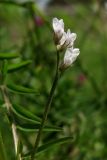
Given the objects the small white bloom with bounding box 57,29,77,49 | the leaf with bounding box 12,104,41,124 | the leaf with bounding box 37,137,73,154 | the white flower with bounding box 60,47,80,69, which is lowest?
the leaf with bounding box 37,137,73,154

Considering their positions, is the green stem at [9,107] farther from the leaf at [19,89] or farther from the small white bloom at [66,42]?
the small white bloom at [66,42]

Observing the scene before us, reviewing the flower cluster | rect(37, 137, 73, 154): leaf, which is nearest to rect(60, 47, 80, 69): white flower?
the flower cluster

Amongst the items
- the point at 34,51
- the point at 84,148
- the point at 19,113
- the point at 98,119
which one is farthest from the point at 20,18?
the point at 19,113

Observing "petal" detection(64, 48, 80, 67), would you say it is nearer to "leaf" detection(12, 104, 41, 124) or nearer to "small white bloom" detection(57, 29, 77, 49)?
"small white bloom" detection(57, 29, 77, 49)

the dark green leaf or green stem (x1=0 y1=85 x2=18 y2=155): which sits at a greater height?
the dark green leaf

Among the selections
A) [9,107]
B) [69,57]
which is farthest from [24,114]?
[69,57]

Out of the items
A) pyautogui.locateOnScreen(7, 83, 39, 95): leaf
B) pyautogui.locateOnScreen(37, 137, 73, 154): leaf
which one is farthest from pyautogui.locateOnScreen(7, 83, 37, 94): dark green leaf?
pyautogui.locateOnScreen(37, 137, 73, 154): leaf

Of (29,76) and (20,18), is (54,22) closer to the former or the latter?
(29,76)

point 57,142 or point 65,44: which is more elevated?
point 65,44

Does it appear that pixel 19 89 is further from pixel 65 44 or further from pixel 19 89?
pixel 65 44

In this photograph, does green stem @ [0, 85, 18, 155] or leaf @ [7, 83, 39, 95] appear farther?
leaf @ [7, 83, 39, 95]

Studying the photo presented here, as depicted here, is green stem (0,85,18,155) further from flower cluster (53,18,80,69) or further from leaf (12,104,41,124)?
flower cluster (53,18,80,69)
